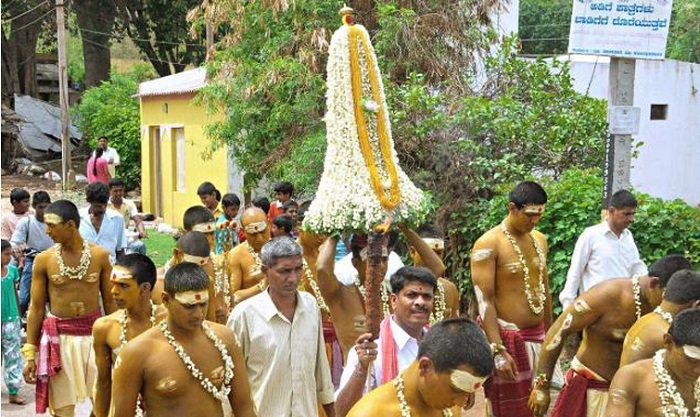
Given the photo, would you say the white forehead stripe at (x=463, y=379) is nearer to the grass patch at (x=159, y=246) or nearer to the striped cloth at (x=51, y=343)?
the striped cloth at (x=51, y=343)

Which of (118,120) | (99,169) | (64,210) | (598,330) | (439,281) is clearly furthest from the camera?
(118,120)

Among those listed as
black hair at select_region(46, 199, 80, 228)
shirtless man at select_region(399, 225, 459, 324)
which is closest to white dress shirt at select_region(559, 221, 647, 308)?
shirtless man at select_region(399, 225, 459, 324)

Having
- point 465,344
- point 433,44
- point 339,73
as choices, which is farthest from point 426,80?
point 465,344

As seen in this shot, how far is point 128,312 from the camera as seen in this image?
6.78 metres

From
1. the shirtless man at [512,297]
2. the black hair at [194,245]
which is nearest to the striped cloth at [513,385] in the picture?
the shirtless man at [512,297]

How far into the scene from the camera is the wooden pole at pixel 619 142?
984 cm

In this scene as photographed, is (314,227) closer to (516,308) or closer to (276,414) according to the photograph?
(276,414)

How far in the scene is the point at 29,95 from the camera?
3978 cm

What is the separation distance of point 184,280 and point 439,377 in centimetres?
192

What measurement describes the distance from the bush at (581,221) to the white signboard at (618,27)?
1.51 meters

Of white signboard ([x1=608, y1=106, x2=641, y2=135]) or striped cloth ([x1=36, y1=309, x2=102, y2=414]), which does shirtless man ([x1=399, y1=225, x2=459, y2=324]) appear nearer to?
striped cloth ([x1=36, y1=309, x2=102, y2=414])

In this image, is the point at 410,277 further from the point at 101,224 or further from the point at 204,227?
the point at 101,224

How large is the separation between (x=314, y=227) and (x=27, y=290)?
22.4 feet

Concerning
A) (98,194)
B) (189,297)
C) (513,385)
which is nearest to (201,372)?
(189,297)
